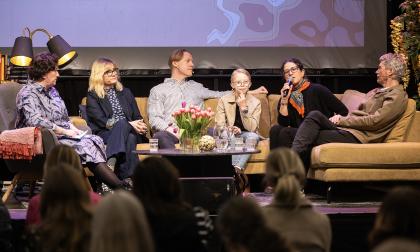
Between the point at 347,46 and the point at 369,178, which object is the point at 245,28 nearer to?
the point at 347,46

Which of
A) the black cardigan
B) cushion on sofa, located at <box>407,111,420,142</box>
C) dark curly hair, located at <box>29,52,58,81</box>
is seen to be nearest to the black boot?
dark curly hair, located at <box>29,52,58,81</box>

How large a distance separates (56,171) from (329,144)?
3.78 meters

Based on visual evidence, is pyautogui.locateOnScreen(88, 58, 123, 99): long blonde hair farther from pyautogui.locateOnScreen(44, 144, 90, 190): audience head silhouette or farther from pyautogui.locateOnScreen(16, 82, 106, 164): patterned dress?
pyautogui.locateOnScreen(44, 144, 90, 190): audience head silhouette

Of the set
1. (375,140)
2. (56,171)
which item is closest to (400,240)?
(56,171)

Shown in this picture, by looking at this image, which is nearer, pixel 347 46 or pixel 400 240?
pixel 400 240

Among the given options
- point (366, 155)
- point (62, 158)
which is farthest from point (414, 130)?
point (62, 158)

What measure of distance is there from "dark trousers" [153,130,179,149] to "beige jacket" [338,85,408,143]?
1.44 meters

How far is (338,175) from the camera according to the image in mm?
6020

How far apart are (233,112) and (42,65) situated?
6.10 feet

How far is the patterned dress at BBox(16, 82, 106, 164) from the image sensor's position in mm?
6043

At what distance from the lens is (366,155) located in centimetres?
607

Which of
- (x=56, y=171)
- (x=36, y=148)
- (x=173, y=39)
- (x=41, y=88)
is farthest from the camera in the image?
(x=173, y=39)

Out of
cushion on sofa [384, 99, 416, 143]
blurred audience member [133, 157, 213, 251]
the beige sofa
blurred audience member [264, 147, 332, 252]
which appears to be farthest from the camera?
cushion on sofa [384, 99, 416, 143]

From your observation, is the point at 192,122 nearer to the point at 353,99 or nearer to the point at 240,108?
the point at 240,108
